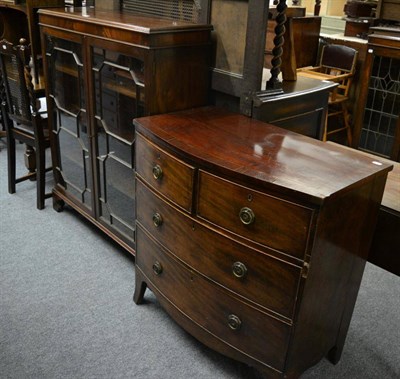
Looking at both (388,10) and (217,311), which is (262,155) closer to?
(217,311)

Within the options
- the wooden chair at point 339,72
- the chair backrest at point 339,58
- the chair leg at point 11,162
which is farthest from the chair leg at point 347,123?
the chair leg at point 11,162

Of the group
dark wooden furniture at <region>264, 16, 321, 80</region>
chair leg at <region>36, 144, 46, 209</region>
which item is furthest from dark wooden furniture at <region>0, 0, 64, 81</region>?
dark wooden furniture at <region>264, 16, 321, 80</region>

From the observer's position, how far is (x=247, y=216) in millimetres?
1319

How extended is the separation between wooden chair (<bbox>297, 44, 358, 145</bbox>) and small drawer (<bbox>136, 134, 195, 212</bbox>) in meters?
2.39

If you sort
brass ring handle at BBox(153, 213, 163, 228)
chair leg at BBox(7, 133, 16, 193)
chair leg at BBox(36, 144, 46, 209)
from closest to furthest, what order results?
brass ring handle at BBox(153, 213, 163, 228), chair leg at BBox(36, 144, 46, 209), chair leg at BBox(7, 133, 16, 193)

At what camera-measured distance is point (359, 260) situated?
4.99 ft

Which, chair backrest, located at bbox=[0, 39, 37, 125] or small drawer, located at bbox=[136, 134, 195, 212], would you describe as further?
chair backrest, located at bbox=[0, 39, 37, 125]

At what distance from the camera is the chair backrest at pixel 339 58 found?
3797mm

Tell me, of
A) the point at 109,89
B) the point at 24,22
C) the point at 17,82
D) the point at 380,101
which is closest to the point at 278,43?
the point at 109,89

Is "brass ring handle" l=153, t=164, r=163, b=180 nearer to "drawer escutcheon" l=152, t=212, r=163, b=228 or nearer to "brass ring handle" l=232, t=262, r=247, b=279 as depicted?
"drawer escutcheon" l=152, t=212, r=163, b=228

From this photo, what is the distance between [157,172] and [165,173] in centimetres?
5

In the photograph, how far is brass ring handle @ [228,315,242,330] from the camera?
1486mm

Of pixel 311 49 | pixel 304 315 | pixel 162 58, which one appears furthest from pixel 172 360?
pixel 311 49

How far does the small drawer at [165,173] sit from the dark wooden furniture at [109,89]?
0.77 feet
